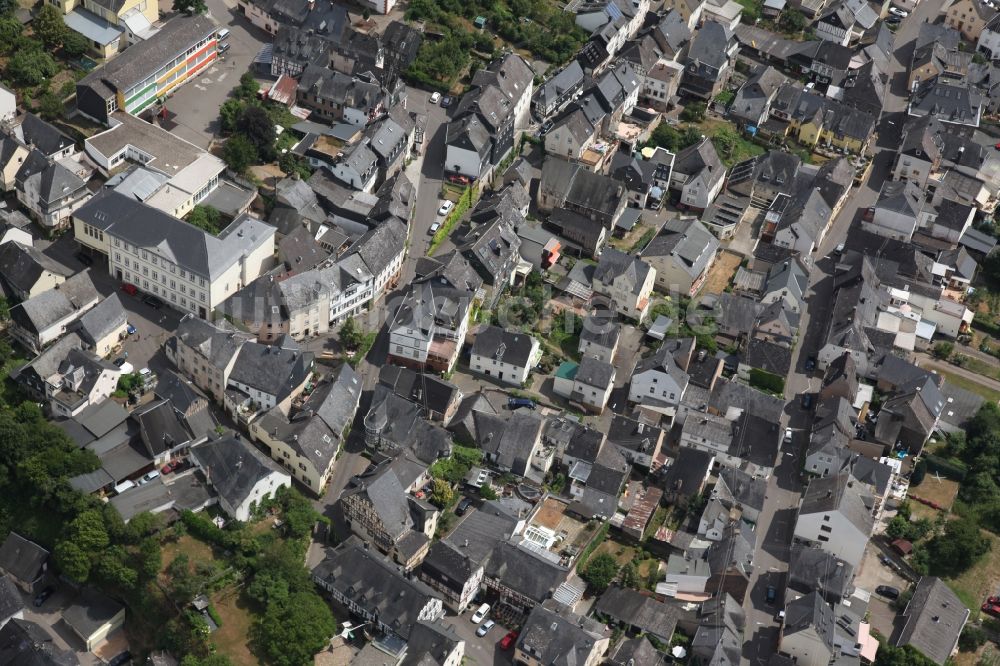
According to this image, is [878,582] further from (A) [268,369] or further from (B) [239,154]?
(B) [239,154]

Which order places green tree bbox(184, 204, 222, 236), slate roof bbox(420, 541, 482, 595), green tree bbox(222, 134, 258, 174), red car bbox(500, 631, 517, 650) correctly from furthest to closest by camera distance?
1. green tree bbox(222, 134, 258, 174)
2. green tree bbox(184, 204, 222, 236)
3. slate roof bbox(420, 541, 482, 595)
4. red car bbox(500, 631, 517, 650)

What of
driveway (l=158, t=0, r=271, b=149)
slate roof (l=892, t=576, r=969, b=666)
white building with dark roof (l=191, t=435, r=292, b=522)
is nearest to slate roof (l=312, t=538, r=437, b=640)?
white building with dark roof (l=191, t=435, r=292, b=522)

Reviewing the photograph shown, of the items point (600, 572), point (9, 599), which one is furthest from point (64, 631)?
point (600, 572)

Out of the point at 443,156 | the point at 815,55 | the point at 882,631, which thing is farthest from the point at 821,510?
the point at 815,55

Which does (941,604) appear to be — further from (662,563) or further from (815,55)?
(815,55)

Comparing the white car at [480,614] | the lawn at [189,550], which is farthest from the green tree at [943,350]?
the lawn at [189,550]

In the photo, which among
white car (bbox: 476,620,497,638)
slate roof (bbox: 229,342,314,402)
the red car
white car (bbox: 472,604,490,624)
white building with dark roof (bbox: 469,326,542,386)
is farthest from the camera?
white building with dark roof (bbox: 469,326,542,386)

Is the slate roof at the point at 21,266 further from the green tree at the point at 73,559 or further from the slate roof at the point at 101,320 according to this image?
the green tree at the point at 73,559

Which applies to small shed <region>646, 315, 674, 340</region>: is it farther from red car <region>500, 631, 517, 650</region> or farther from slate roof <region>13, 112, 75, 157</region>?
slate roof <region>13, 112, 75, 157</region>
